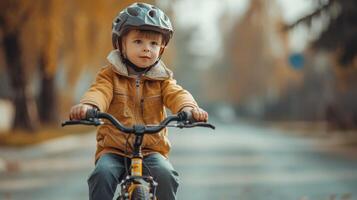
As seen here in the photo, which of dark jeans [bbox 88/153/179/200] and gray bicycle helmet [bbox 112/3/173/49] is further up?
gray bicycle helmet [bbox 112/3/173/49]

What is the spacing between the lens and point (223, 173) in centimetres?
1505

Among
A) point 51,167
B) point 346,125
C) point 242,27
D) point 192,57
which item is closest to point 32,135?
point 51,167

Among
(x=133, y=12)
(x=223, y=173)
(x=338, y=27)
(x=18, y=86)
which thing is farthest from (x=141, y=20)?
(x=18, y=86)

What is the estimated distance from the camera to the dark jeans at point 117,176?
408 cm

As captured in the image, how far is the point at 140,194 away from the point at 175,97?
739 millimetres

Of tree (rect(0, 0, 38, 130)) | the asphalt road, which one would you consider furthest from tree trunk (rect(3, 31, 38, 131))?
the asphalt road

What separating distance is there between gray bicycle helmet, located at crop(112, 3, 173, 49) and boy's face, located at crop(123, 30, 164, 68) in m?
0.06

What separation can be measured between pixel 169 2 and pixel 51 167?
6124mm

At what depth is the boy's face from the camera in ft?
14.3

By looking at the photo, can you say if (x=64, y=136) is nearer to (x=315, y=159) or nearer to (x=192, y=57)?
(x=315, y=159)

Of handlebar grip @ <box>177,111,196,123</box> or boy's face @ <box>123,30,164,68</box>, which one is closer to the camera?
handlebar grip @ <box>177,111,196,123</box>

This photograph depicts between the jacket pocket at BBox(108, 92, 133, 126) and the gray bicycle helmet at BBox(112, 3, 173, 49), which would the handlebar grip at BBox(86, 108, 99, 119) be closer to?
the jacket pocket at BBox(108, 92, 133, 126)

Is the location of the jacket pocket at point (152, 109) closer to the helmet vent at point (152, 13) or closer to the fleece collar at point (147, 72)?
the fleece collar at point (147, 72)

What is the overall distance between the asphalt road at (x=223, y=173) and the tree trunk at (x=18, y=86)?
5.22 ft
